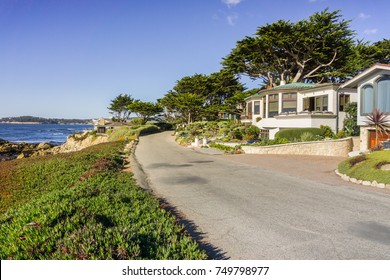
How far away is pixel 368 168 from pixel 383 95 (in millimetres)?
8981

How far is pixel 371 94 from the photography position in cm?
1922

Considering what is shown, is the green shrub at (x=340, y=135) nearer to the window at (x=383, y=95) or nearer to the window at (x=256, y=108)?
the window at (x=383, y=95)

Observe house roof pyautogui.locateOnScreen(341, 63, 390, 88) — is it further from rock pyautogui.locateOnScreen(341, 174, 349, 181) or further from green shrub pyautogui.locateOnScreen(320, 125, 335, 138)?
rock pyautogui.locateOnScreen(341, 174, 349, 181)

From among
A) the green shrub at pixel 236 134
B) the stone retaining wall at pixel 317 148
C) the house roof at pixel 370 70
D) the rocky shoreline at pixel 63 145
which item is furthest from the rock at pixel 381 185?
the rocky shoreline at pixel 63 145

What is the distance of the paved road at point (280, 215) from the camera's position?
18.3 feet

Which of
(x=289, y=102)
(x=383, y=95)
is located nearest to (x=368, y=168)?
(x=383, y=95)

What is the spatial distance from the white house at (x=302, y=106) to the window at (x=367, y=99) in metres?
5.00

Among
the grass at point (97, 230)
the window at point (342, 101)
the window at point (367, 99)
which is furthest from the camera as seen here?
the window at point (342, 101)

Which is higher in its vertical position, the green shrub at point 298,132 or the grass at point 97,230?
the green shrub at point 298,132

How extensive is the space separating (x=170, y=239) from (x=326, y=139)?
67.7 feet

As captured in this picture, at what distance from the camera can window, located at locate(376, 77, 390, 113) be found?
17.9 m

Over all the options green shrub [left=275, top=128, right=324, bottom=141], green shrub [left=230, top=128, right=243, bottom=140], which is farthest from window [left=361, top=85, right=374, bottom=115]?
green shrub [left=230, top=128, right=243, bottom=140]
